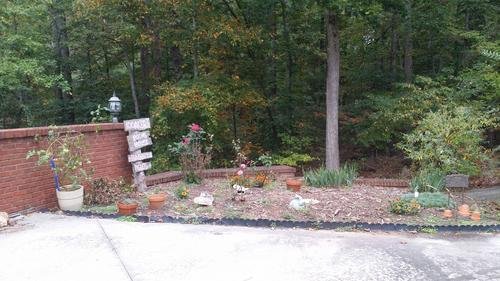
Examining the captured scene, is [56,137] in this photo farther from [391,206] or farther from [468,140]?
[468,140]

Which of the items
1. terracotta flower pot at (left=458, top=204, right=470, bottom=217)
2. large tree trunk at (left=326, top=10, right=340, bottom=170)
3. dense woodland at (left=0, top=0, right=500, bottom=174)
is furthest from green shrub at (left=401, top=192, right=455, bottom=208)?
large tree trunk at (left=326, top=10, right=340, bottom=170)

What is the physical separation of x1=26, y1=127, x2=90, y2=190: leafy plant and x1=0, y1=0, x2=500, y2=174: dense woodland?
4.46 metres

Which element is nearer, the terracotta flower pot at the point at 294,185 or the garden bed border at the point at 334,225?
the garden bed border at the point at 334,225

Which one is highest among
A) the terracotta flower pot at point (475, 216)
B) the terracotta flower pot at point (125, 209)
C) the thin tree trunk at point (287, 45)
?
the thin tree trunk at point (287, 45)

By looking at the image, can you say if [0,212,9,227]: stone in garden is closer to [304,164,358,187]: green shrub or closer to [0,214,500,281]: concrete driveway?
[0,214,500,281]: concrete driveway

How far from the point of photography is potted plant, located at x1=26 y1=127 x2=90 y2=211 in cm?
552

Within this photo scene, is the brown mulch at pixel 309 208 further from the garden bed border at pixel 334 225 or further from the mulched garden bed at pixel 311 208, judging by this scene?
the garden bed border at pixel 334 225

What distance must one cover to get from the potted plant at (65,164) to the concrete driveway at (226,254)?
0.48 m

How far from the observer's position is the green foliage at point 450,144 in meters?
7.18

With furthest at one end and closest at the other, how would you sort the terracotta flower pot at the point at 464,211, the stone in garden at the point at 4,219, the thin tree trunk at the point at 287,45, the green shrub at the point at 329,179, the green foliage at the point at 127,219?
the thin tree trunk at the point at 287,45
the green shrub at the point at 329,179
the terracotta flower pot at the point at 464,211
the green foliage at the point at 127,219
the stone in garden at the point at 4,219

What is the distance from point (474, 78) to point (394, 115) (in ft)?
6.09

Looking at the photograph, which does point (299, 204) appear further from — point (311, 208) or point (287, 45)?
point (287, 45)

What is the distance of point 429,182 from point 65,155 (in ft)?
18.3

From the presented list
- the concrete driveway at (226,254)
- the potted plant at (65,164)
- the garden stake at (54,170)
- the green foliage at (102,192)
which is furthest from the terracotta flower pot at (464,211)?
the garden stake at (54,170)
